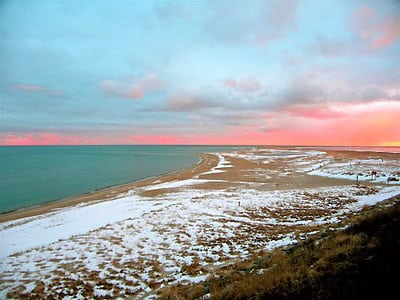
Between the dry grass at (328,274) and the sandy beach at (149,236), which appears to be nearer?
the dry grass at (328,274)

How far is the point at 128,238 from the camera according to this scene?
11.6 m

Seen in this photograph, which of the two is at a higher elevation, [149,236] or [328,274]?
[328,274]

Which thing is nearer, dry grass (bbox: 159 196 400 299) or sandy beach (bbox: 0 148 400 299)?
dry grass (bbox: 159 196 400 299)

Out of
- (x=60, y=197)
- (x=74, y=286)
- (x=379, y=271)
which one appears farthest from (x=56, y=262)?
(x=60, y=197)

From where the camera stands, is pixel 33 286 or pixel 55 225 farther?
pixel 55 225

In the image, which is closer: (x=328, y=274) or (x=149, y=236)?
(x=328, y=274)

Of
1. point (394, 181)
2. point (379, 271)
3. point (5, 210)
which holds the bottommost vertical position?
point (5, 210)

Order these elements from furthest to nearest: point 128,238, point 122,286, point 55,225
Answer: point 55,225, point 128,238, point 122,286

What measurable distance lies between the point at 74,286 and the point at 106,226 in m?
6.21

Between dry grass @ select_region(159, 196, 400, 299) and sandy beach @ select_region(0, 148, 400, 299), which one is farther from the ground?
dry grass @ select_region(159, 196, 400, 299)

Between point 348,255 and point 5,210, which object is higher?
point 348,255

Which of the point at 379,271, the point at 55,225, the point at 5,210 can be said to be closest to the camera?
the point at 379,271

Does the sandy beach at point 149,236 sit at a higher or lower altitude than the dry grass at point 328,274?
lower

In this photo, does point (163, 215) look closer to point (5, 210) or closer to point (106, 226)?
point (106, 226)
